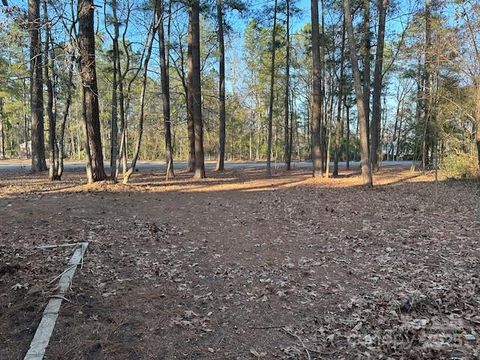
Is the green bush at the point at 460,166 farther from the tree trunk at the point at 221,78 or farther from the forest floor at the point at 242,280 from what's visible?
the tree trunk at the point at 221,78

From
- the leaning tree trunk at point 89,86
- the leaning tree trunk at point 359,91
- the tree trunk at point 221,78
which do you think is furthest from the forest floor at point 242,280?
the tree trunk at point 221,78

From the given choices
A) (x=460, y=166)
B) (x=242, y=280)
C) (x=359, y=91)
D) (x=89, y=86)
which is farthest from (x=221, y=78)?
(x=242, y=280)

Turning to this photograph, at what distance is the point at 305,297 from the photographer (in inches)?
190

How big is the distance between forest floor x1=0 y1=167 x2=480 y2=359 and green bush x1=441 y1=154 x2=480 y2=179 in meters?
7.87

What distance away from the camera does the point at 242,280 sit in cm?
535

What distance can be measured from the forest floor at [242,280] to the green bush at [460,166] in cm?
787

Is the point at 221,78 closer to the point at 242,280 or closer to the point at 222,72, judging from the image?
the point at 222,72

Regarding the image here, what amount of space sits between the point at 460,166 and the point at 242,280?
50.1 feet

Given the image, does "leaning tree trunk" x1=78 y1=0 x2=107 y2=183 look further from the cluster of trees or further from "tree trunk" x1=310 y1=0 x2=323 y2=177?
"tree trunk" x1=310 y1=0 x2=323 y2=177

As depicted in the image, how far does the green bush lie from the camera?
16547mm

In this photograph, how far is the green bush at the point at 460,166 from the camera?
16547mm

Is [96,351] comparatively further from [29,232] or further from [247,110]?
[247,110]

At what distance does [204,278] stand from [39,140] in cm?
1501

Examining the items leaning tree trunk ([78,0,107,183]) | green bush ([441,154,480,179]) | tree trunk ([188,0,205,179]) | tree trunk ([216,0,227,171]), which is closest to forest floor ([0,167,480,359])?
leaning tree trunk ([78,0,107,183])
